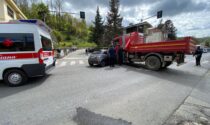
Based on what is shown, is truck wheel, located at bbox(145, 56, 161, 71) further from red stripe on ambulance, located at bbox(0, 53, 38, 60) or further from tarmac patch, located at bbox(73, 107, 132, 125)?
red stripe on ambulance, located at bbox(0, 53, 38, 60)

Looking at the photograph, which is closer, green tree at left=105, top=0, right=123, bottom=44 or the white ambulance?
the white ambulance

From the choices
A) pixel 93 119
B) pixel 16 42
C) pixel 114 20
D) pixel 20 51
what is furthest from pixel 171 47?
pixel 114 20

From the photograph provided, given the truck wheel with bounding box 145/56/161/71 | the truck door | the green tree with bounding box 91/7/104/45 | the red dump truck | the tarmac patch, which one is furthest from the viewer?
the green tree with bounding box 91/7/104/45

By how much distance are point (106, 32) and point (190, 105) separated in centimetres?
3491

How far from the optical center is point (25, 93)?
16.5 ft

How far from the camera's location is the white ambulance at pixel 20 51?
573 centimetres

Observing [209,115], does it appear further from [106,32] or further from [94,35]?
[94,35]

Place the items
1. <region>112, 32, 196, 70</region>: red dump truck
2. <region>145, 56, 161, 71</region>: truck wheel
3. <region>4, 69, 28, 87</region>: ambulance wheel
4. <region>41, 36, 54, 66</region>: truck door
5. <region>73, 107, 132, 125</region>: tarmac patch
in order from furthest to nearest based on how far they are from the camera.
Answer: <region>145, 56, 161, 71</region>: truck wheel → <region>112, 32, 196, 70</region>: red dump truck → <region>41, 36, 54, 66</region>: truck door → <region>4, 69, 28, 87</region>: ambulance wheel → <region>73, 107, 132, 125</region>: tarmac patch

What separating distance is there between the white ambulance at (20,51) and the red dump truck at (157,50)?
712cm

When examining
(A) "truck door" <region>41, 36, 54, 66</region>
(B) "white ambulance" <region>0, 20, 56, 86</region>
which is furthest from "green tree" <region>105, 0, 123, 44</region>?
(B) "white ambulance" <region>0, 20, 56, 86</region>

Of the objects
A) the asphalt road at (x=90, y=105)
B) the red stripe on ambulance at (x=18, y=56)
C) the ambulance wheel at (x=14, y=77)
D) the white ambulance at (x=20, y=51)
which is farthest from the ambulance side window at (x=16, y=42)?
the asphalt road at (x=90, y=105)

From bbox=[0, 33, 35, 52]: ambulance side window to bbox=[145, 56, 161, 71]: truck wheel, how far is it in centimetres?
753

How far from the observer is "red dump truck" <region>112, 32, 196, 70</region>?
8.23 m

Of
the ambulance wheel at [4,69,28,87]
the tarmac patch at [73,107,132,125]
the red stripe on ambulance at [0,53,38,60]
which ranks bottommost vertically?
the tarmac patch at [73,107,132,125]
